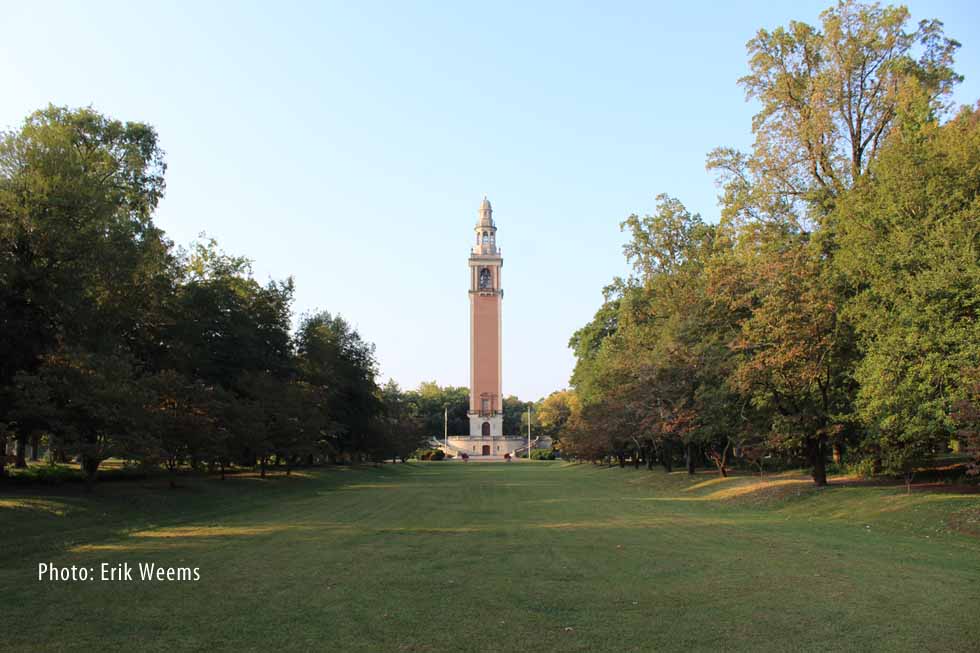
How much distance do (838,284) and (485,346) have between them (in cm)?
8836

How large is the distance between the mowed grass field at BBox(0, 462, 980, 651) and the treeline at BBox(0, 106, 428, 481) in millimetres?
→ 2478

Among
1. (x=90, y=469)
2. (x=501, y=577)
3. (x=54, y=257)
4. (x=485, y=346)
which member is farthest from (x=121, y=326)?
(x=485, y=346)

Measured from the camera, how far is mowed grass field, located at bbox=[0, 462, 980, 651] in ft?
25.6

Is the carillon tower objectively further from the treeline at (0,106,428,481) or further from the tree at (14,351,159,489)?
the tree at (14,351,159,489)

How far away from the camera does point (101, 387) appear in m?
21.2

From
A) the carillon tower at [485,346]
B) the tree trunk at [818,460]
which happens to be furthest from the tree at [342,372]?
the carillon tower at [485,346]

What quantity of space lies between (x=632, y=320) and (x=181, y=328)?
26.0 meters


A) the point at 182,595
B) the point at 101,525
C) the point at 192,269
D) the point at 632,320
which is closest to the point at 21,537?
the point at 101,525

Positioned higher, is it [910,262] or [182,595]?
[910,262]

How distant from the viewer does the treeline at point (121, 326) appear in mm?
21344

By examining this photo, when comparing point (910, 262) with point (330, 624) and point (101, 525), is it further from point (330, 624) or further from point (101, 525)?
point (101, 525)

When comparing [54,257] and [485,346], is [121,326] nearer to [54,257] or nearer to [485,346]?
[54,257]

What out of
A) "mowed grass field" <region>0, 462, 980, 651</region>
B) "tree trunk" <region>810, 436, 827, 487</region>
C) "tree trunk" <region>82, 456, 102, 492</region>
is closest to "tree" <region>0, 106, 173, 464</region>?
"tree trunk" <region>82, 456, 102, 492</region>

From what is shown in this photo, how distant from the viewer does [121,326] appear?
28234 millimetres
